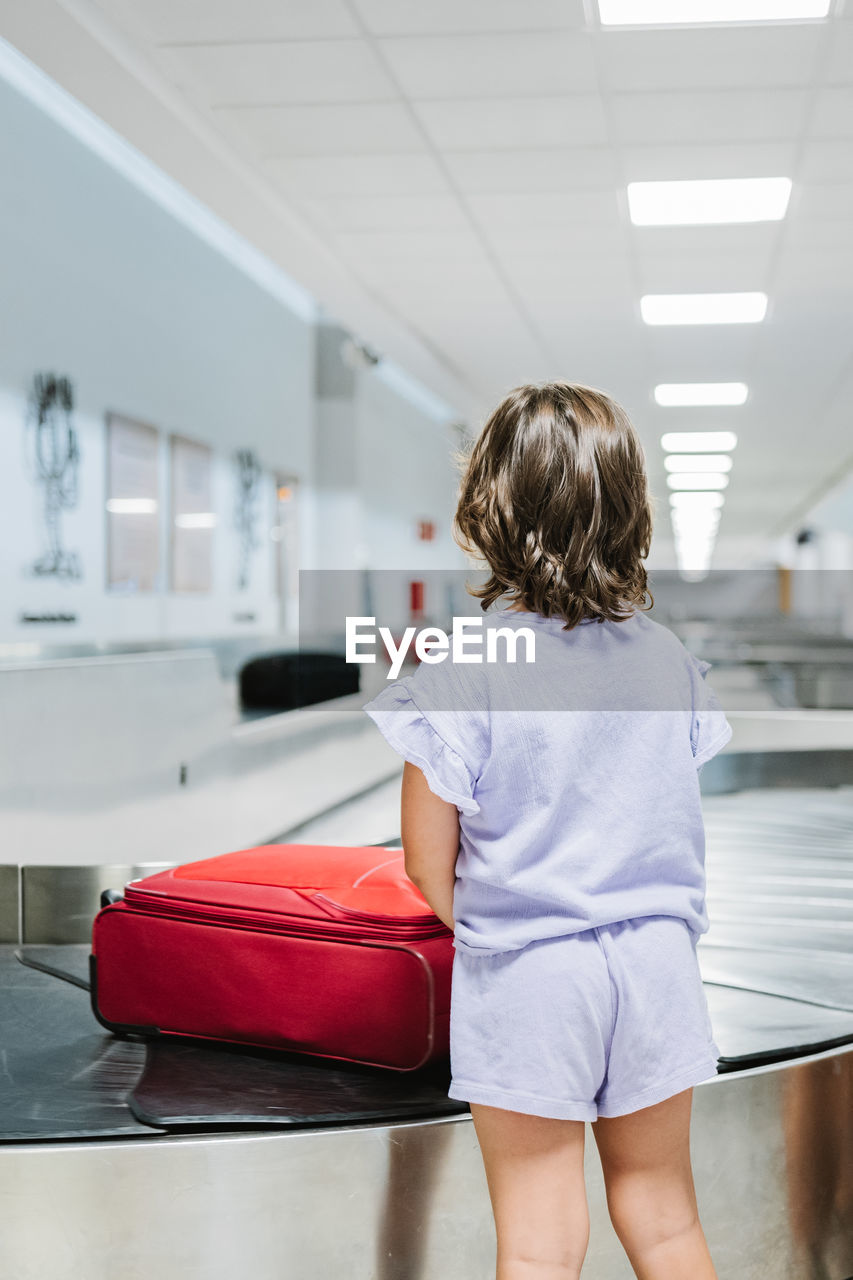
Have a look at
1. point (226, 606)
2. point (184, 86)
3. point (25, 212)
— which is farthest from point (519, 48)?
point (226, 606)

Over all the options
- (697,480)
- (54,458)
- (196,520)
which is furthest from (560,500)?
(697,480)

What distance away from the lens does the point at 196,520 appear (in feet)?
28.2

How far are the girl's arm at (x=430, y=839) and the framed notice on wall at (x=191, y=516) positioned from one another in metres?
6.97

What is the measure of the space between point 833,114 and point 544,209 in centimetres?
156

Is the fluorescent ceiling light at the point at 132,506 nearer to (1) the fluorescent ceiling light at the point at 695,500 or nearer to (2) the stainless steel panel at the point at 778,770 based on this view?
(2) the stainless steel panel at the point at 778,770

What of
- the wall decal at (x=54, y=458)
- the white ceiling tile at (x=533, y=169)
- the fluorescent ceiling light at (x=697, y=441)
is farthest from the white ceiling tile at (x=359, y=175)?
the fluorescent ceiling light at (x=697, y=441)

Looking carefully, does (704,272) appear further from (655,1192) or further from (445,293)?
(655,1192)

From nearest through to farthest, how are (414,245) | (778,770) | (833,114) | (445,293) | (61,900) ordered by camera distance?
(61,900)
(833,114)
(778,770)
(414,245)
(445,293)

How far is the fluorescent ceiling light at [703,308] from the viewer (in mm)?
7633

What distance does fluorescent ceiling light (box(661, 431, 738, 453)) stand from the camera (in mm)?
13945

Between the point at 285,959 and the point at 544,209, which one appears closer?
the point at 285,959

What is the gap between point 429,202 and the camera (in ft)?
19.2

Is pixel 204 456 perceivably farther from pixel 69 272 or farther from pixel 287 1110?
pixel 287 1110

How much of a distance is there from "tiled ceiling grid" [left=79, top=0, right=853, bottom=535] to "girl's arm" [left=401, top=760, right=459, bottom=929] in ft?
10.7
